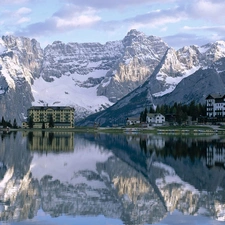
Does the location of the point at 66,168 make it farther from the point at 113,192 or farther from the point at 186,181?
the point at 113,192

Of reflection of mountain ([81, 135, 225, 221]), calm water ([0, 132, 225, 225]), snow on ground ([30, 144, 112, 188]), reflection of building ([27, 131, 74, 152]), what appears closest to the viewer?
calm water ([0, 132, 225, 225])

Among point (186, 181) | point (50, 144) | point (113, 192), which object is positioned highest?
point (186, 181)

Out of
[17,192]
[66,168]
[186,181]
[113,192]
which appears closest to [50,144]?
[66,168]

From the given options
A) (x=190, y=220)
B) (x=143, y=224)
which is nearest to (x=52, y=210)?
Result: (x=143, y=224)

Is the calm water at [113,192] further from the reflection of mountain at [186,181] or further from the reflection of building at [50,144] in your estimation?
the reflection of building at [50,144]

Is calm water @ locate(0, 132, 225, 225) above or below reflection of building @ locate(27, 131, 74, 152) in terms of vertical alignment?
above

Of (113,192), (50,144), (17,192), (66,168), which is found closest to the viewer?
(17,192)

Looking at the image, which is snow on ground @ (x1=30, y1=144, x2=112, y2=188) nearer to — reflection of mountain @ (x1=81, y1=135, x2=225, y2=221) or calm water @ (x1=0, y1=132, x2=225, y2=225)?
calm water @ (x1=0, y1=132, x2=225, y2=225)

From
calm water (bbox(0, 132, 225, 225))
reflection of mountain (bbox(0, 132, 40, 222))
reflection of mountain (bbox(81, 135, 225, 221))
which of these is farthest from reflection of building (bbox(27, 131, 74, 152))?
reflection of mountain (bbox(0, 132, 40, 222))

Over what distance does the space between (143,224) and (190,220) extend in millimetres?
3172

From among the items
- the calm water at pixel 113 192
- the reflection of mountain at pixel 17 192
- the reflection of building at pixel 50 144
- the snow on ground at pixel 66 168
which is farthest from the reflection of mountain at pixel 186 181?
the reflection of building at pixel 50 144

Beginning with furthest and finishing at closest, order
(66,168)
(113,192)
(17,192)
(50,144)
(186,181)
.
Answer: (50,144)
(66,168)
(186,181)
(113,192)
(17,192)

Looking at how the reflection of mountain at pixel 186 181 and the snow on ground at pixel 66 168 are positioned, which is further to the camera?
the snow on ground at pixel 66 168

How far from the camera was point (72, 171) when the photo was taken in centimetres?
5850
